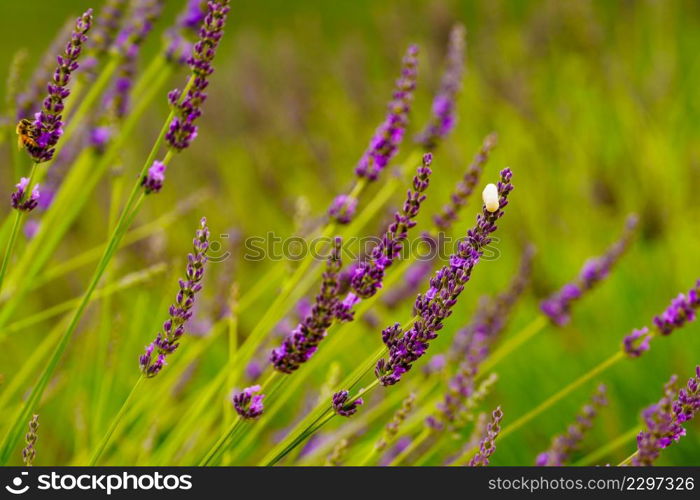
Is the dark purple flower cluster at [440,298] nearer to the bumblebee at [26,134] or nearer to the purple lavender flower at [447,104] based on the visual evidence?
the bumblebee at [26,134]

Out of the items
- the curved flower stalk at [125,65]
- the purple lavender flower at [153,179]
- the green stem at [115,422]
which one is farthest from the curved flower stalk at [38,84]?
the green stem at [115,422]

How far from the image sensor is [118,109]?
114 cm

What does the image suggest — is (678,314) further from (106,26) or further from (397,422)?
(106,26)

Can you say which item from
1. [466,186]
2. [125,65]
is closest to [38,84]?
[125,65]

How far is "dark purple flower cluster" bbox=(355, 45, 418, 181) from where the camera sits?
971 millimetres

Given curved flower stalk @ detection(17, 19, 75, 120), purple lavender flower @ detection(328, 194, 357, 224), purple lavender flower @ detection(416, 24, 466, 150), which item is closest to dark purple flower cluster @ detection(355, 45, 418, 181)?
purple lavender flower @ detection(328, 194, 357, 224)

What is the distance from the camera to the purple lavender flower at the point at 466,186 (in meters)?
0.95

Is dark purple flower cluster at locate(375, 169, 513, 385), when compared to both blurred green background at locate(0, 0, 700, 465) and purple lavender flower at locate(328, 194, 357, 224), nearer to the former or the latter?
purple lavender flower at locate(328, 194, 357, 224)

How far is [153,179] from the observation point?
2.57 ft

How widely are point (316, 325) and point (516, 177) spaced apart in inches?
76.6

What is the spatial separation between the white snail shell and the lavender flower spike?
0.82ft
